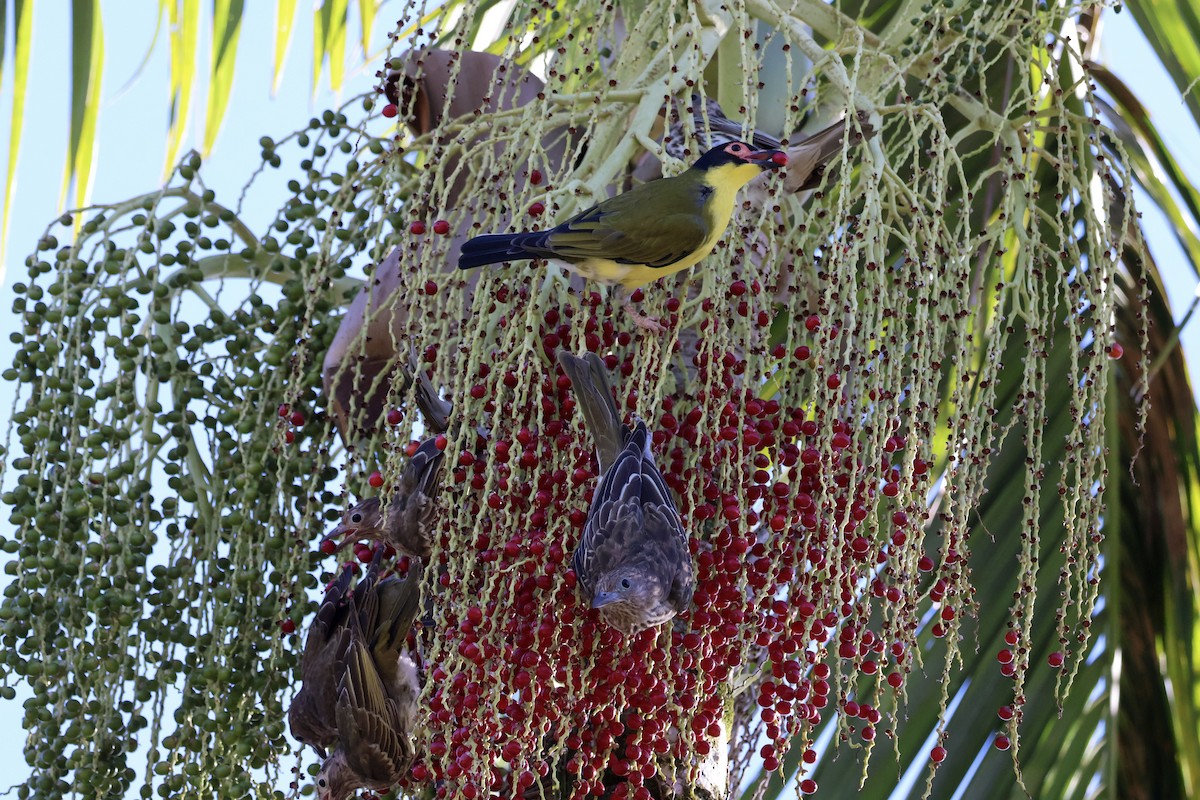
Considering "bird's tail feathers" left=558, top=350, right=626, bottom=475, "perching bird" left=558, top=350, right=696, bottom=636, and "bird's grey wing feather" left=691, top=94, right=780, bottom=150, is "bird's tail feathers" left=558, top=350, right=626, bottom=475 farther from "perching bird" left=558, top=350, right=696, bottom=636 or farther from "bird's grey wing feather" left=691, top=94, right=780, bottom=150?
"bird's grey wing feather" left=691, top=94, right=780, bottom=150

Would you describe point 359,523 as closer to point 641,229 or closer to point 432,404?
point 432,404

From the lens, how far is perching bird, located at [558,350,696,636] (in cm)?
142

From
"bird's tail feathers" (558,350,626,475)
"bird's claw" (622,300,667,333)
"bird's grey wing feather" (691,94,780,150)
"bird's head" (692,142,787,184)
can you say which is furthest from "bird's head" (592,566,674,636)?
"bird's grey wing feather" (691,94,780,150)

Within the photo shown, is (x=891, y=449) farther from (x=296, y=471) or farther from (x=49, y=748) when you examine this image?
(x=49, y=748)

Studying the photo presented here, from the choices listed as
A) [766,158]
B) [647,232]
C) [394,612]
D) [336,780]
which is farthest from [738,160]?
[336,780]

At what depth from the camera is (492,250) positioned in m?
1.53

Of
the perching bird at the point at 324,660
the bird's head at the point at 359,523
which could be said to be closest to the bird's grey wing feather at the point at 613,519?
the bird's head at the point at 359,523

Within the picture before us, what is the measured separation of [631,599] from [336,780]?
2.34ft

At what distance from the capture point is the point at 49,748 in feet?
5.98

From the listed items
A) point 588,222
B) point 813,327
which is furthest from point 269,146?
point 813,327

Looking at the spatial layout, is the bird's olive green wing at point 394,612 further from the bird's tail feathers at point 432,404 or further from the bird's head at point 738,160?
the bird's head at point 738,160

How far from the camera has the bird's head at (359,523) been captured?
68.8 inches

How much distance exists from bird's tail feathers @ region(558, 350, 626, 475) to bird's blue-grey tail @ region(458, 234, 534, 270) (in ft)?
0.39

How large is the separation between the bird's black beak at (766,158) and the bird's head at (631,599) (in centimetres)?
50
